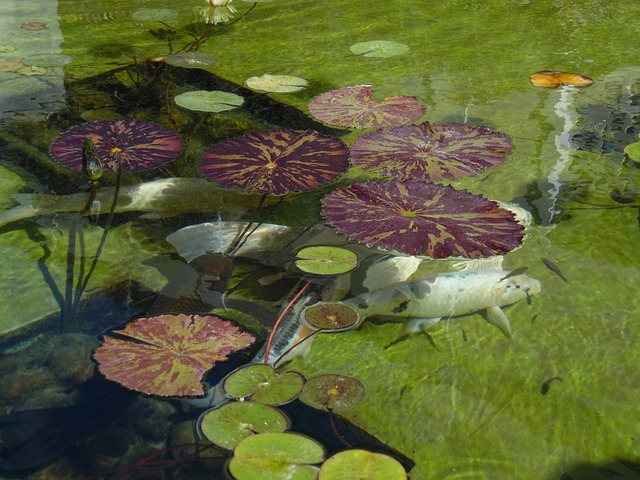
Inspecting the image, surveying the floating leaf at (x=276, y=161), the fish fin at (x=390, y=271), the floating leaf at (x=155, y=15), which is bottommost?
the fish fin at (x=390, y=271)

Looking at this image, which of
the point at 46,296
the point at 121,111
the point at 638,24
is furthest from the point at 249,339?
the point at 638,24

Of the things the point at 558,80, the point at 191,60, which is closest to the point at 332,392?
the point at 558,80

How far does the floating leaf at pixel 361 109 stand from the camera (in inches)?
89.0

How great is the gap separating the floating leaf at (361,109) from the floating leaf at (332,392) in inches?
42.1

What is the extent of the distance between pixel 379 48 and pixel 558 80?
2.46 feet

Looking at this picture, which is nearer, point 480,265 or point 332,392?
point 332,392

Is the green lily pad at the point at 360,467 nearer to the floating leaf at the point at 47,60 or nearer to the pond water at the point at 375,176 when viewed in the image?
the pond water at the point at 375,176

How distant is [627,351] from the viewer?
56.4 inches

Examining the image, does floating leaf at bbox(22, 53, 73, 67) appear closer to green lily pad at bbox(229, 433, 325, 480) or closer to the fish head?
the fish head

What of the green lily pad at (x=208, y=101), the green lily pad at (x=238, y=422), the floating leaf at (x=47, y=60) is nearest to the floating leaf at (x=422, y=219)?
the green lily pad at (x=238, y=422)

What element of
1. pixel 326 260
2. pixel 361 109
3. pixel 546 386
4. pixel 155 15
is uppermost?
pixel 155 15

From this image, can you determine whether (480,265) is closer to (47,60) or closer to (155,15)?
(47,60)

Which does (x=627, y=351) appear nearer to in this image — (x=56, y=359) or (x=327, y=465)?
(x=327, y=465)

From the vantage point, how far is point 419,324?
153 centimetres
